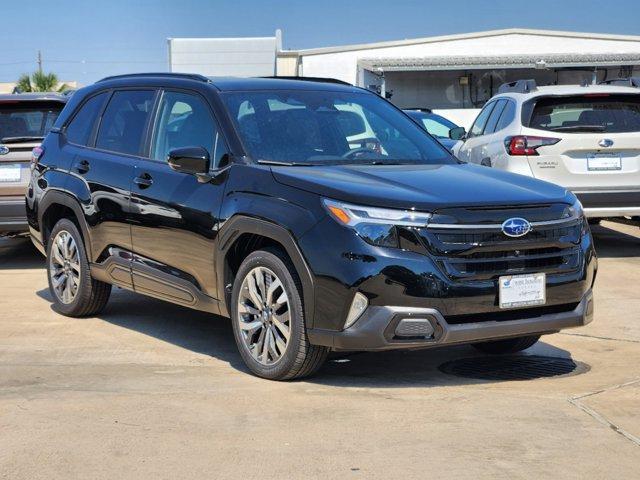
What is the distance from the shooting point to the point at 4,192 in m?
10.5

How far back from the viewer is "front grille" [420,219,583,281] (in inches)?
217

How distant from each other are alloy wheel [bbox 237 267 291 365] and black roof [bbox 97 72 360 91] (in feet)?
→ 4.72

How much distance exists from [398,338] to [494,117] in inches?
259

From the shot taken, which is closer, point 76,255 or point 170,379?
point 170,379

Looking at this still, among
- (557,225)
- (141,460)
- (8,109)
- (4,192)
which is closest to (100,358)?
(141,460)

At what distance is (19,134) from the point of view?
10.8 metres

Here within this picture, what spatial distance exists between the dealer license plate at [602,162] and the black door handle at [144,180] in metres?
5.10

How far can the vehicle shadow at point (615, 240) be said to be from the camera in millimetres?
11484

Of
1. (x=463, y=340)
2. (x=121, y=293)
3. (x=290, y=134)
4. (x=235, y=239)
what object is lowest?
(x=121, y=293)

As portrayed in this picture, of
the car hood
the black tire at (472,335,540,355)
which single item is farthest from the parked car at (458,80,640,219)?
the car hood

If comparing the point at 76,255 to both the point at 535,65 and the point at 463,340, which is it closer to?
the point at 463,340

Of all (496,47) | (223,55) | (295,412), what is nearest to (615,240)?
(295,412)

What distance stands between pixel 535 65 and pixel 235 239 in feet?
82.3

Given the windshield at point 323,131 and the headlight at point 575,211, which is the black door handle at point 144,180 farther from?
the headlight at point 575,211
